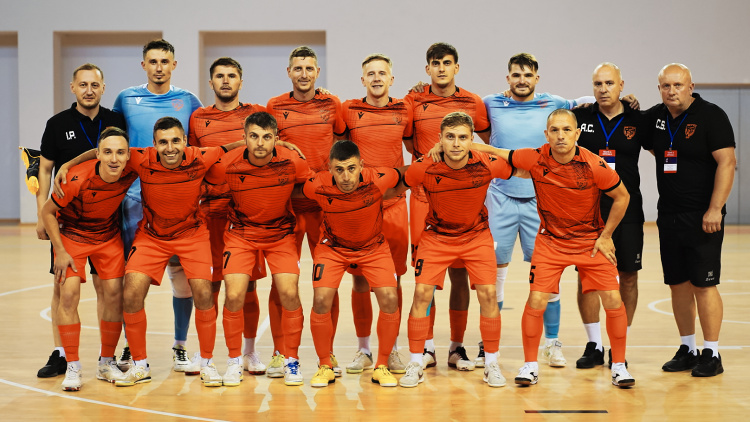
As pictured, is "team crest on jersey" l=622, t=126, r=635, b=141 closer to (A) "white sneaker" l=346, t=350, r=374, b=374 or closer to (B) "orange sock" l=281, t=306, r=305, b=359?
(A) "white sneaker" l=346, t=350, r=374, b=374

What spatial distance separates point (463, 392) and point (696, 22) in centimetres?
1308

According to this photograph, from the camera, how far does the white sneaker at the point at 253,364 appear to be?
5215 millimetres

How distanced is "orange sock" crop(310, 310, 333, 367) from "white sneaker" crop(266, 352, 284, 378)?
0.35 m

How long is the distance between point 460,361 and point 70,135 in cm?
306

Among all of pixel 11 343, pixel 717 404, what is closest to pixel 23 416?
pixel 11 343

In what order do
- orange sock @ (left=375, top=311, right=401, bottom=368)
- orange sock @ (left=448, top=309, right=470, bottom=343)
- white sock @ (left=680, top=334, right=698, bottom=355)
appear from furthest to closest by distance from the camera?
orange sock @ (left=448, top=309, right=470, bottom=343) → white sock @ (left=680, top=334, right=698, bottom=355) → orange sock @ (left=375, top=311, right=401, bottom=368)

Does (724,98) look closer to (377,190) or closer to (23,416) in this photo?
(377,190)

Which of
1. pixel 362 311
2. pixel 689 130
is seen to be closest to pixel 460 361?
pixel 362 311

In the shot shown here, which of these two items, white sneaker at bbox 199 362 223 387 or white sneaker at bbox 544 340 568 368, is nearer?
white sneaker at bbox 199 362 223 387

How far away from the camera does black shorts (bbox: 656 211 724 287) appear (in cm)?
510

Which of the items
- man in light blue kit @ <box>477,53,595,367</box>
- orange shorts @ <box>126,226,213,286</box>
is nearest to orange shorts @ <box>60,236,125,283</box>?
orange shorts @ <box>126,226,213,286</box>

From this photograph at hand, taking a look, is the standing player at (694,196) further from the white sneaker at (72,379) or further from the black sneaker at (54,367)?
the black sneaker at (54,367)

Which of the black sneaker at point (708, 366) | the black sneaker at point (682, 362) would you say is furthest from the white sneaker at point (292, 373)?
the black sneaker at point (708, 366)

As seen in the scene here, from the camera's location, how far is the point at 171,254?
4992mm
